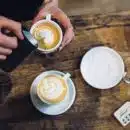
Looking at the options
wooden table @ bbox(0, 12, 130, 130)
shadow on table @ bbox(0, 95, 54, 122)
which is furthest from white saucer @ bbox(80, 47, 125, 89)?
shadow on table @ bbox(0, 95, 54, 122)

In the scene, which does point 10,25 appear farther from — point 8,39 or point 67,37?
point 67,37

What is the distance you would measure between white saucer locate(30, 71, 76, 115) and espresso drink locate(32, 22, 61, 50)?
0.09 metres

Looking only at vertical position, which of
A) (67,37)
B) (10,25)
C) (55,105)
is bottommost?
(55,105)

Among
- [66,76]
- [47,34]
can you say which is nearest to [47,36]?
[47,34]

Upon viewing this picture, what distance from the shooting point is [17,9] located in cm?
110

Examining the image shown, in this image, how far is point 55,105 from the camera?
3.59 ft

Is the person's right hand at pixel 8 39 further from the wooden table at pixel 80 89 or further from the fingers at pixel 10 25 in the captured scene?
the wooden table at pixel 80 89

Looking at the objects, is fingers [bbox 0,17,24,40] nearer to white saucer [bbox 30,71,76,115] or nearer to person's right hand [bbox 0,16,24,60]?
person's right hand [bbox 0,16,24,60]

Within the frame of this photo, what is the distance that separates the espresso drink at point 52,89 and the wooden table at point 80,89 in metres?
0.05

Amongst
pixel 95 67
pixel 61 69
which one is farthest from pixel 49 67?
pixel 95 67

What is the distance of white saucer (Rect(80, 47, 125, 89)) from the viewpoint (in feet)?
3.66

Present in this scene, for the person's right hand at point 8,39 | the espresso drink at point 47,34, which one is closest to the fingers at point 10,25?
the person's right hand at point 8,39

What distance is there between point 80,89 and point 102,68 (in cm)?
9

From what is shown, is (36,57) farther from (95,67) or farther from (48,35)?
(95,67)
